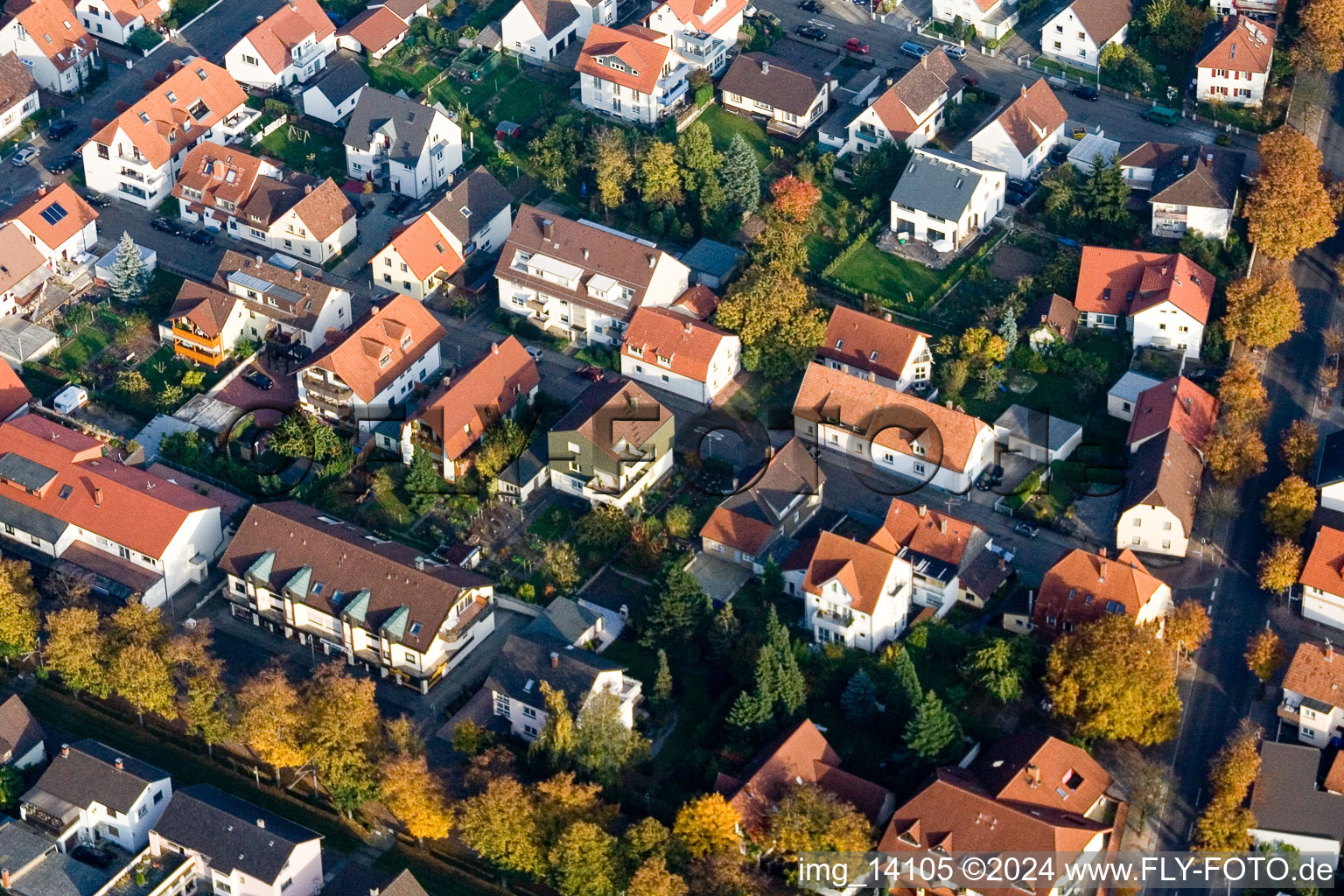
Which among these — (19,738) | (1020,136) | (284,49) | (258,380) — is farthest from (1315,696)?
(284,49)

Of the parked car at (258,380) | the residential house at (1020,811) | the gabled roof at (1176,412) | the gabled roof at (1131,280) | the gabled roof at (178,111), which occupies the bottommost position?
the residential house at (1020,811)

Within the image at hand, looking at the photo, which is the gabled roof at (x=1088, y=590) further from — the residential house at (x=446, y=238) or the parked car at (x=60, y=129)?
the parked car at (x=60, y=129)

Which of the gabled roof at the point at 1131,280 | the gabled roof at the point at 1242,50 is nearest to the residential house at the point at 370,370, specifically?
the gabled roof at the point at 1131,280

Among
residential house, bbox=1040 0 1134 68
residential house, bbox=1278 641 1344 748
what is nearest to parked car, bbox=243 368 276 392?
residential house, bbox=1278 641 1344 748

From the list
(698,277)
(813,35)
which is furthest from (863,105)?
(698,277)

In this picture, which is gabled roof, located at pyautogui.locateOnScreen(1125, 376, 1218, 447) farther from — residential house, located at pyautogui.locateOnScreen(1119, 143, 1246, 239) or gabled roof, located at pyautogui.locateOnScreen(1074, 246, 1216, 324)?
residential house, located at pyautogui.locateOnScreen(1119, 143, 1246, 239)

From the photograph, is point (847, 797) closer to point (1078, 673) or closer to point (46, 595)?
point (1078, 673)

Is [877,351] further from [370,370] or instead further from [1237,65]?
[1237,65]
